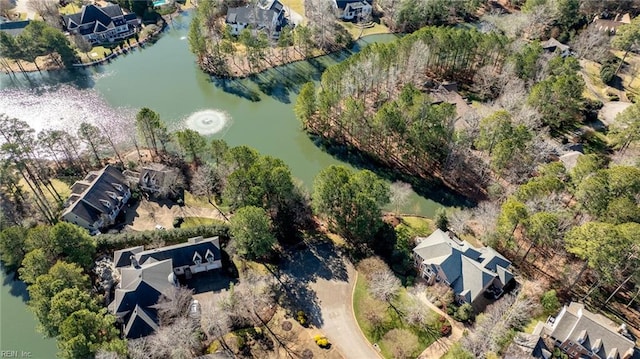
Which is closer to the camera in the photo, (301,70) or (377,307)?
(377,307)

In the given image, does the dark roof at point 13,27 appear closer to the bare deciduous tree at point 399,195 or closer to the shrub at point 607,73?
the bare deciduous tree at point 399,195

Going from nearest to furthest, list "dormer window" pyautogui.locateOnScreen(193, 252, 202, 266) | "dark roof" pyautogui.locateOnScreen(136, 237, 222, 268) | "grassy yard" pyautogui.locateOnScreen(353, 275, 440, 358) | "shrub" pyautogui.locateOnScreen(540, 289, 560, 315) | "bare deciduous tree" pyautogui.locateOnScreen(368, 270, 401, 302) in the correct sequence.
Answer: "grassy yard" pyautogui.locateOnScreen(353, 275, 440, 358)
"shrub" pyautogui.locateOnScreen(540, 289, 560, 315)
"bare deciduous tree" pyautogui.locateOnScreen(368, 270, 401, 302)
"dark roof" pyautogui.locateOnScreen(136, 237, 222, 268)
"dormer window" pyautogui.locateOnScreen(193, 252, 202, 266)

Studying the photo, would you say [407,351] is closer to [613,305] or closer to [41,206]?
[613,305]

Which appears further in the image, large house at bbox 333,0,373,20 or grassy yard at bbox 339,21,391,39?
large house at bbox 333,0,373,20

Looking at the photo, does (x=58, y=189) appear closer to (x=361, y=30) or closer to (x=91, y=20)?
(x=91, y=20)

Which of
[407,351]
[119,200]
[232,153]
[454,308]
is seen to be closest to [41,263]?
[119,200]

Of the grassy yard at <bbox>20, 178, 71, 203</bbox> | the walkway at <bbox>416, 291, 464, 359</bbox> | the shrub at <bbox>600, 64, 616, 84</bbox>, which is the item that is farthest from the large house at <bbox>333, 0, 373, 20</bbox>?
the walkway at <bbox>416, 291, 464, 359</bbox>

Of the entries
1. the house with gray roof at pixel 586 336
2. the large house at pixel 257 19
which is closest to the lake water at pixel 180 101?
the large house at pixel 257 19

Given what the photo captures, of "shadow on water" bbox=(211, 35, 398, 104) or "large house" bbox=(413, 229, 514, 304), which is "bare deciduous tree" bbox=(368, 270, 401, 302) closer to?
"large house" bbox=(413, 229, 514, 304)
